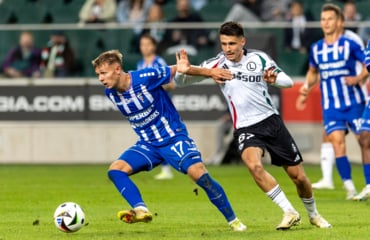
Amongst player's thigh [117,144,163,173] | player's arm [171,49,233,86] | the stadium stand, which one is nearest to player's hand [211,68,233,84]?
player's arm [171,49,233,86]

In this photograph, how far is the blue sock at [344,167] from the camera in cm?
1403

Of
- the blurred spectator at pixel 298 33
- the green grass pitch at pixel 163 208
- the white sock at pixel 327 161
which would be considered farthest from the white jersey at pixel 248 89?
the blurred spectator at pixel 298 33

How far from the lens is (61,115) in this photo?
21.7m

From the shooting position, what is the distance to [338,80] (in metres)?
14.3

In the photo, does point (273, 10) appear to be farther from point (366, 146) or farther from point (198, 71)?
point (198, 71)

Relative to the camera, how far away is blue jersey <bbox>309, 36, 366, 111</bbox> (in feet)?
46.5

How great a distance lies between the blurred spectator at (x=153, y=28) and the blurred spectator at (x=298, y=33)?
94.0 inches

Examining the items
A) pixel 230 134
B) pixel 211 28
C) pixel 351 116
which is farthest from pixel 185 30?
pixel 351 116

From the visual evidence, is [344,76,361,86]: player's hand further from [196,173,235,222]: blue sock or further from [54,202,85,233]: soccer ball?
[54,202,85,233]: soccer ball

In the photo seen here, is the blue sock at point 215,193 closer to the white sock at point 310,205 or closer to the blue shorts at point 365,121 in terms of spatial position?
the white sock at point 310,205

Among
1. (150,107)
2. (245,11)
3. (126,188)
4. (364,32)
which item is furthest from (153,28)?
(126,188)

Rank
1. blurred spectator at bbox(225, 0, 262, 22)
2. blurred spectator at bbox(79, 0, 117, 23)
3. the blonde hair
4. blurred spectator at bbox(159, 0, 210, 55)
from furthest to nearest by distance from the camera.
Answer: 1. blurred spectator at bbox(79, 0, 117, 23)
2. blurred spectator at bbox(225, 0, 262, 22)
3. blurred spectator at bbox(159, 0, 210, 55)
4. the blonde hair

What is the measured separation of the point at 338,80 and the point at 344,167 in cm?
114

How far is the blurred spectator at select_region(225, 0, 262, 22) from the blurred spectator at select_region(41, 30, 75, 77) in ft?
10.3
